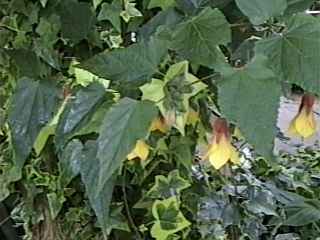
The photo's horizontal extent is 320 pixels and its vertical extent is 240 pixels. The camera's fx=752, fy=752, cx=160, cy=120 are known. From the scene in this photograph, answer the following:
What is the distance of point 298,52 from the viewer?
2.06 ft

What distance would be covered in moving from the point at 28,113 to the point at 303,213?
1.90ft

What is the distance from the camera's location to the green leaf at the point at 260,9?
→ 2.12 feet

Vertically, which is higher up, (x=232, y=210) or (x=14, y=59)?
(x=14, y=59)

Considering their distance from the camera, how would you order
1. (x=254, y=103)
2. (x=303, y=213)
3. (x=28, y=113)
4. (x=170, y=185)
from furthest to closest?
(x=303, y=213) → (x=170, y=185) → (x=28, y=113) → (x=254, y=103)

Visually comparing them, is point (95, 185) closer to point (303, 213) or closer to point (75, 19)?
point (75, 19)

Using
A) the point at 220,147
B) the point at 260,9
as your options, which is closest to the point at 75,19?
Result: the point at 220,147

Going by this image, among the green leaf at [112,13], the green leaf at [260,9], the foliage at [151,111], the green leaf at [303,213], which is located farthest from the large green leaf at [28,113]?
the green leaf at [303,213]

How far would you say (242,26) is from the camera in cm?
79

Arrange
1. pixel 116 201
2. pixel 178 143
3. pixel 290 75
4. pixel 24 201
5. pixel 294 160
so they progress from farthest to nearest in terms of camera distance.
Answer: pixel 294 160
pixel 24 201
pixel 116 201
pixel 178 143
pixel 290 75

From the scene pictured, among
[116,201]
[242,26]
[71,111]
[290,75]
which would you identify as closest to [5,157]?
[116,201]

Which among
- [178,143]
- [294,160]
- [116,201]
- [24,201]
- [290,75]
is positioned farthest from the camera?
[294,160]

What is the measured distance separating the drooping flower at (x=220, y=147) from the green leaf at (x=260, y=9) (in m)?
0.23

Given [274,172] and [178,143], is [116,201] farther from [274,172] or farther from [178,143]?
[274,172]

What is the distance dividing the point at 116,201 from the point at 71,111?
0.43 metres
